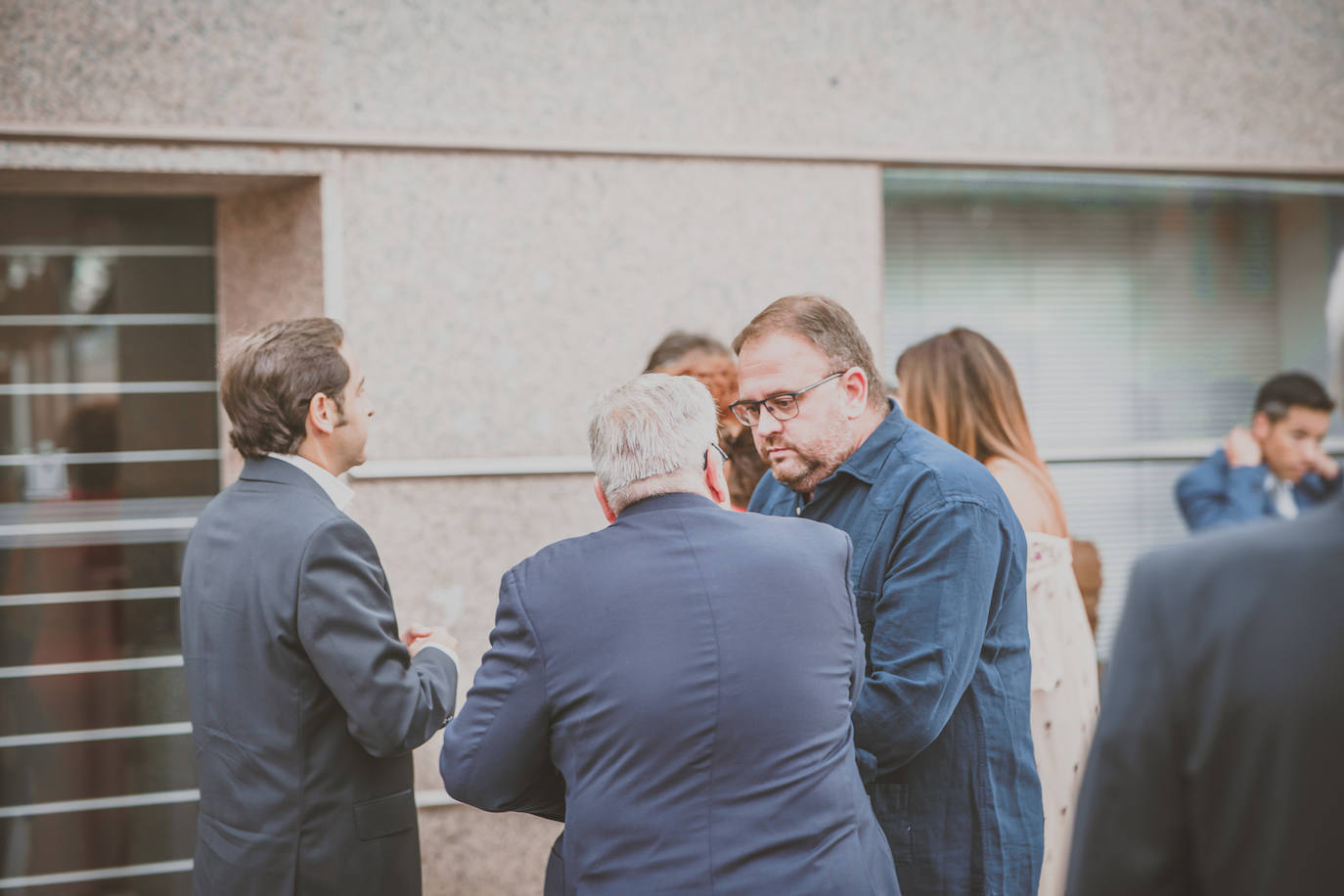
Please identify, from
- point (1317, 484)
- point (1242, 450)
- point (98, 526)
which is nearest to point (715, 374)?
point (98, 526)

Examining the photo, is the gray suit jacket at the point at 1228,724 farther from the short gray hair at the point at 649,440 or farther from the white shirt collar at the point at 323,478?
the white shirt collar at the point at 323,478

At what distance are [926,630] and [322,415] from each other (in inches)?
56.3

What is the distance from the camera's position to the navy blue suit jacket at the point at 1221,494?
4652 millimetres

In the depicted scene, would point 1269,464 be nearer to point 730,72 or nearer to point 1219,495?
point 1219,495

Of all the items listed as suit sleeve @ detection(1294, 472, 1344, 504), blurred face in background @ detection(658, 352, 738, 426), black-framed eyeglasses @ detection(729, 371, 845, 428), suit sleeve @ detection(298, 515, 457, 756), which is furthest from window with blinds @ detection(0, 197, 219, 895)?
suit sleeve @ detection(1294, 472, 1344, 504)

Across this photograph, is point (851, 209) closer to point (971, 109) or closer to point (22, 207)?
point (971, 109)

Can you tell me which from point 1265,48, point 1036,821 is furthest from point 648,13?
point 1036,821

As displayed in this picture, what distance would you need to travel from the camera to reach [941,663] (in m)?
2.13

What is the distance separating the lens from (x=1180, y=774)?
3.72 ft

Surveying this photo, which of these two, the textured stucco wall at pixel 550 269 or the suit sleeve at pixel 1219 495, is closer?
the textured stucco wall at pixel 550 269

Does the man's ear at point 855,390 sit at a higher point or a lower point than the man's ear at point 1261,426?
higher

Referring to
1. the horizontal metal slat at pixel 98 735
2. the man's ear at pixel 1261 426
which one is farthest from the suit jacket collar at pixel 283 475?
the man's ear at pixel 1261 426

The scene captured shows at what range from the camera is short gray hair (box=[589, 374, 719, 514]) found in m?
1.88

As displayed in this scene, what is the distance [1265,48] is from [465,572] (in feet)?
13.2
